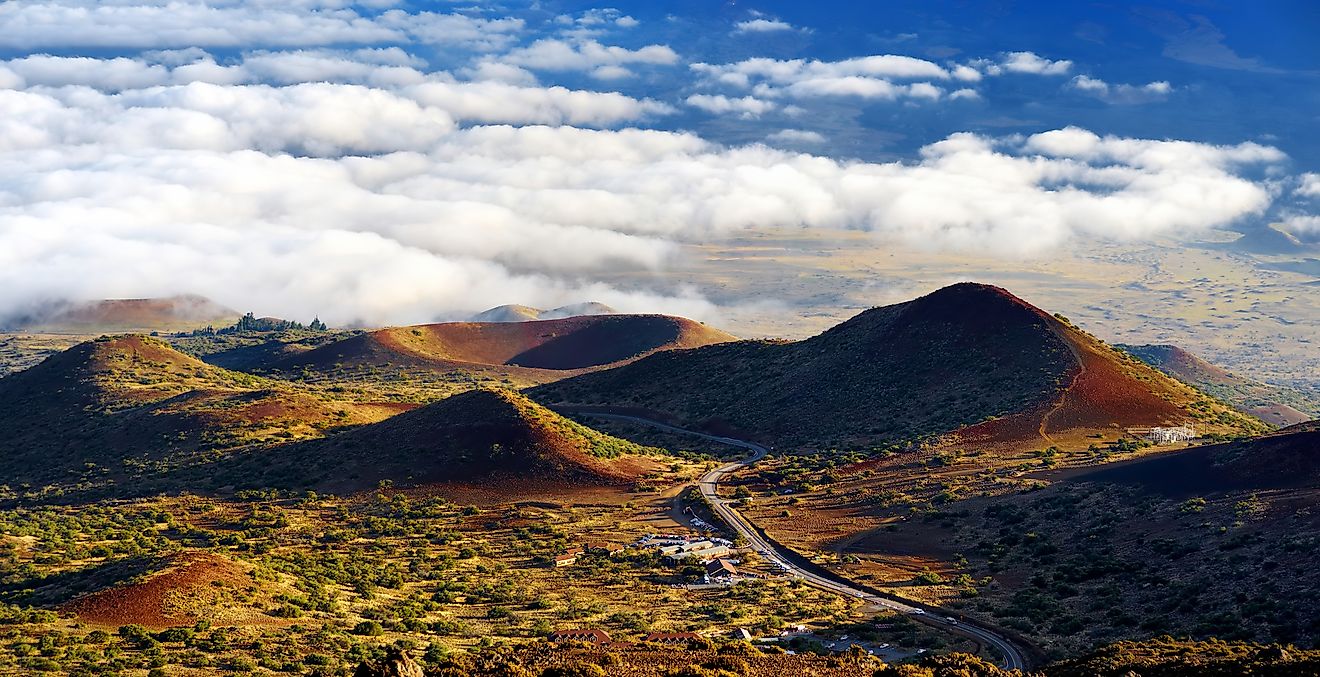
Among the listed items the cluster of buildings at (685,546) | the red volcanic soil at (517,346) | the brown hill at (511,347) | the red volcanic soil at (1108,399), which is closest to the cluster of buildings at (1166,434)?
the red volcanic soil at (1108,399)

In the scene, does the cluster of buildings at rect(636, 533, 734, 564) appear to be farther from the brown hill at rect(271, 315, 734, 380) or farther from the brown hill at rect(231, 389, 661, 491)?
the brown hill at rect(271, 315, 734, 380)

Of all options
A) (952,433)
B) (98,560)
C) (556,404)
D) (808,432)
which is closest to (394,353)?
(556,404)

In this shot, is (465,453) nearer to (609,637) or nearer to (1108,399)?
(609,637)

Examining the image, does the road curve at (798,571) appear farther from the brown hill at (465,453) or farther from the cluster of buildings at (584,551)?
the cluster of buildings at (584,551)

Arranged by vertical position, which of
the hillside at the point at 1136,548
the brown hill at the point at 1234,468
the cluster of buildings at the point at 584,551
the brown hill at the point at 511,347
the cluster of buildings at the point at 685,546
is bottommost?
the brown hill at the point at 511,347

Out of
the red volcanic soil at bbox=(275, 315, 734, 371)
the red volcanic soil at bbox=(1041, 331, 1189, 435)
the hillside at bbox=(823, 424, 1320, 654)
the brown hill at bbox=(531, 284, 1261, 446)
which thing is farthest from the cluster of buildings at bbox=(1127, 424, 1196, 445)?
the red volcanic soil at bbox=(275, 315, 734, 371)

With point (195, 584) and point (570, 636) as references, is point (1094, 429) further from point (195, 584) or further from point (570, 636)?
point (195, 584)
